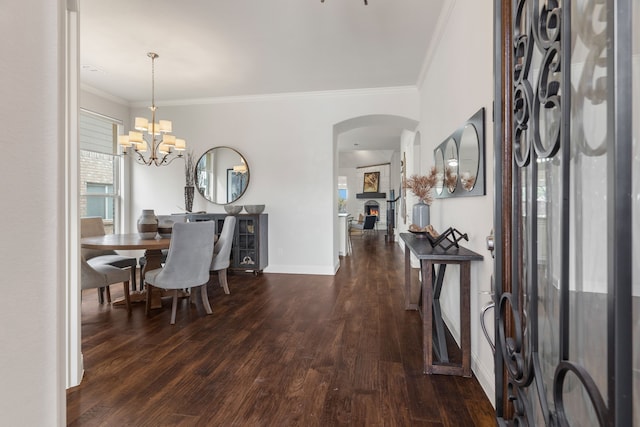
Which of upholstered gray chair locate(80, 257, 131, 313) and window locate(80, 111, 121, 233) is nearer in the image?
upholstered gray chair locate(80, 257, 131, 313)

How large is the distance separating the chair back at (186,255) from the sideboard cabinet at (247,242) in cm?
186

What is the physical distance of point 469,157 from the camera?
226 cm

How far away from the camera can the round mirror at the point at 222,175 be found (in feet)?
17.5

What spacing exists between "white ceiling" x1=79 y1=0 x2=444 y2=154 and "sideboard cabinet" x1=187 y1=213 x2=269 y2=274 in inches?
80.2

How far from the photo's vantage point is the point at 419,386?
1.93m

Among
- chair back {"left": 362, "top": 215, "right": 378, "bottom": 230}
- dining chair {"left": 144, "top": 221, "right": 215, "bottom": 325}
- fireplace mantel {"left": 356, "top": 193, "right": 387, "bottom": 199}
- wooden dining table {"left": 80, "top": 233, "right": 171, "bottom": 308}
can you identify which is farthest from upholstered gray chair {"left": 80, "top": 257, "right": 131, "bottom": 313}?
fireplace mantel {"left": 356, "top": 193, "right": 387, "bottom": 199}

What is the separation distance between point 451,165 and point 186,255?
8.37 ft

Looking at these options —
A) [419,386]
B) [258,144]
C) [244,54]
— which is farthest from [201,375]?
[258,144]

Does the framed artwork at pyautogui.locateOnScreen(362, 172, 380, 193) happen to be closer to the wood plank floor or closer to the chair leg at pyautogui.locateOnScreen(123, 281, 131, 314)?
the wood plank floor

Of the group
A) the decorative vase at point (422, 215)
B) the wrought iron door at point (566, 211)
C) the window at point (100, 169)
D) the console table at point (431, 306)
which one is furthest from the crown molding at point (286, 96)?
the wrought iron door at point (566, 211)

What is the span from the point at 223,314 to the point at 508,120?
9.90ft

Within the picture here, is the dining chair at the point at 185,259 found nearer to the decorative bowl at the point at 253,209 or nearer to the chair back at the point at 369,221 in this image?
the decorative bowl at the point at 253,209

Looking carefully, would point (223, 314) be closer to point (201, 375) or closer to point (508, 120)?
point (201, 375)

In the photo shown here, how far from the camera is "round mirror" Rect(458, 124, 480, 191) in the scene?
2107 millimetres
